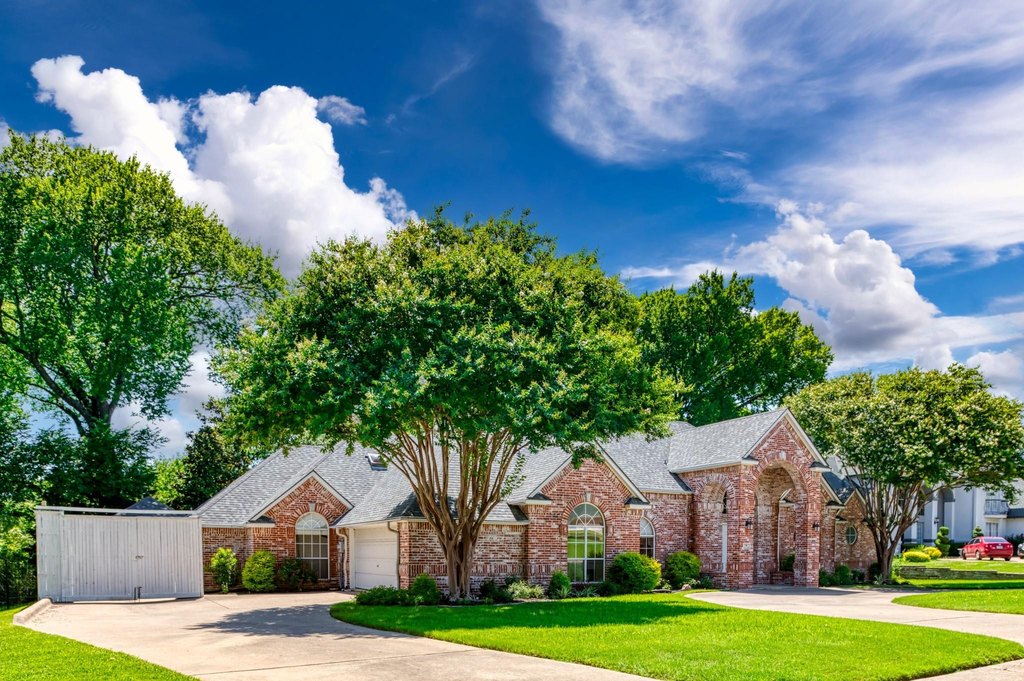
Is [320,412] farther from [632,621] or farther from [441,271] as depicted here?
[632,621]

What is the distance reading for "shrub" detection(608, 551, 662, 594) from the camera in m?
29.3

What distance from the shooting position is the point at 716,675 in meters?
12.2

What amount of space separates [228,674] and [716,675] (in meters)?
7.32

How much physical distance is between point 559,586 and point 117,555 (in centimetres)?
1468

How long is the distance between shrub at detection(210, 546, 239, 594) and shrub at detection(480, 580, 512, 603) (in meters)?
9.49

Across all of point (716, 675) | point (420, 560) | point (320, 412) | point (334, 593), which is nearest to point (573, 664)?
point (716, 675)

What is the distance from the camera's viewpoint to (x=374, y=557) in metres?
29.6

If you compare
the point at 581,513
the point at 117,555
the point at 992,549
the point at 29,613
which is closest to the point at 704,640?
the point at 581,513

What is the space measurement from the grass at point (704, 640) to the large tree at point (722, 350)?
109ft

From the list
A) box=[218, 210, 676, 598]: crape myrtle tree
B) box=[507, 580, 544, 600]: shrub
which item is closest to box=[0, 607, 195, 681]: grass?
box=[218, 210, 676, 598]: crape myrtle tree

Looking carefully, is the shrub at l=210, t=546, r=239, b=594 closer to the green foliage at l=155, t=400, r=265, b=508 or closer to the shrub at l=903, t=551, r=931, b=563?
the green foliage at l=155, t=400, r=265, b=508

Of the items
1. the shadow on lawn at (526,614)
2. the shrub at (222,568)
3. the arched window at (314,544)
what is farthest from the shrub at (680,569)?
the shrub at (222,568)

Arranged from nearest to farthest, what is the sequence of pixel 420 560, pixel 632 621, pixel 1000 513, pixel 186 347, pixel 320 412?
pixel 632 621 → pixel 320 412 → pixel 420 560 → pixel 186 347 → pixel 1000 513

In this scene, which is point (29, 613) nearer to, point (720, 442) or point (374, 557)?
point (374, 557)
